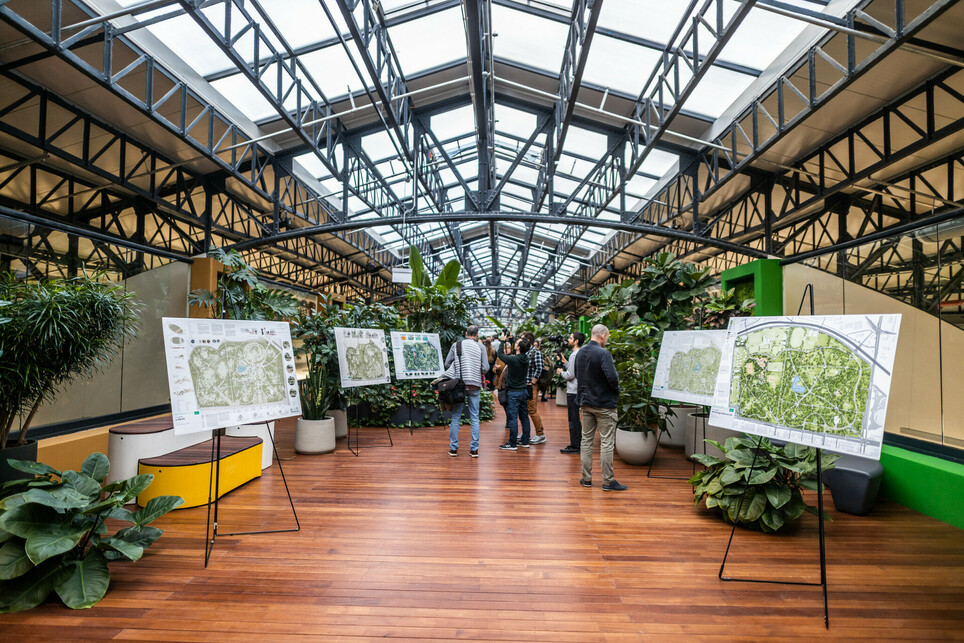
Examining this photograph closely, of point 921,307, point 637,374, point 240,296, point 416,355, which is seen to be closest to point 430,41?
point 416,355

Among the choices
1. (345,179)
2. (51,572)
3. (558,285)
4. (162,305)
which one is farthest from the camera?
(558,285)

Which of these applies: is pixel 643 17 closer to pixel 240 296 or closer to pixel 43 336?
pixel 240 296

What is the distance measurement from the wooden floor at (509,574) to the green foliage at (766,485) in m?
0.14

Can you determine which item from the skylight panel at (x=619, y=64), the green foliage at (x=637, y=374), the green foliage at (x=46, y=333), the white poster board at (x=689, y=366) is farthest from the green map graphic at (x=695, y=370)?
the skylight panel at (x=619, y=64)

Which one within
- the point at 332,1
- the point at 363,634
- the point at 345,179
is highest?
the point at 332,1

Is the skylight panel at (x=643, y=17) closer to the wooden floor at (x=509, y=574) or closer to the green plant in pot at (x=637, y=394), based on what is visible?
the green plant in pot at (x=637, y=394)

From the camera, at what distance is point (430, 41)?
322 inches

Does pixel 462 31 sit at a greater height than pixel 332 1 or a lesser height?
greater

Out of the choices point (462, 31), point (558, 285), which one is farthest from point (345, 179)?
point (558, 285)

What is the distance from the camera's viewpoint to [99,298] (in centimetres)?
334

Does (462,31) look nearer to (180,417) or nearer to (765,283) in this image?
(765,283)

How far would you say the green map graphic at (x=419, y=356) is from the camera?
7.06 metres

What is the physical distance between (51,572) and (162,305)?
376cm

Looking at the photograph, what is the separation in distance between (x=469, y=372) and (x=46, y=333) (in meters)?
3.71
